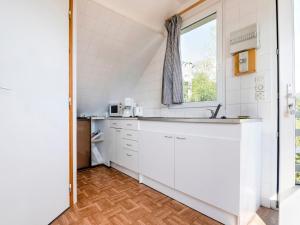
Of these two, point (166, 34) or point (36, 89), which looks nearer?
point (36, 89)

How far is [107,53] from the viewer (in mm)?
2697

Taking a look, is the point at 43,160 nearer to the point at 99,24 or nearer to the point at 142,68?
the point at 99,24

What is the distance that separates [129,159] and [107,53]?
5.81 ft

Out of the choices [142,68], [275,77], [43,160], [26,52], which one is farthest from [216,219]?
[142,68]

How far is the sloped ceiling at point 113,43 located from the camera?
7.36 feet

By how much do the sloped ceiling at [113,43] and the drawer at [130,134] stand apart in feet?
3.77

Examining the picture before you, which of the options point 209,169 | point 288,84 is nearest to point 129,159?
point 209,169

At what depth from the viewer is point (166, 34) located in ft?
9.00

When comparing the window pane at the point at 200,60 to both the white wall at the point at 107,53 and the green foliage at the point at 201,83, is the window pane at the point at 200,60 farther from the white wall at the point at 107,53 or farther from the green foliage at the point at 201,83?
the white wall at the point at 107,53

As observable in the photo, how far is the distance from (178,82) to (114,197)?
1.75m

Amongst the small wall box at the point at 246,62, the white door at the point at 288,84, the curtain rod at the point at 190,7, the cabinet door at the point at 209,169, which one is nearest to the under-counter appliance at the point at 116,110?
the cabinet door at the point at 209,169

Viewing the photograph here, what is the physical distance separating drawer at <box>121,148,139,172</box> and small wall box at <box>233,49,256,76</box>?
1688 mm

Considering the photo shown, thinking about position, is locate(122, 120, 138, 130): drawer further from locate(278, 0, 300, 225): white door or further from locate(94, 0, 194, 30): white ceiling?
locate(278, 0, 300, 225): white door

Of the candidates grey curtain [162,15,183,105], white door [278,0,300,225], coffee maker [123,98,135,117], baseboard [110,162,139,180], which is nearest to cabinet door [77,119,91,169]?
baseboard [110,162,139,180]
